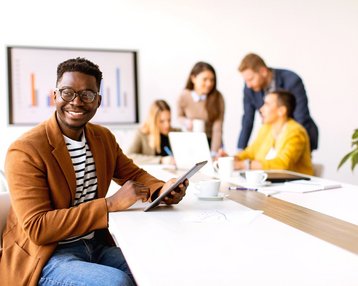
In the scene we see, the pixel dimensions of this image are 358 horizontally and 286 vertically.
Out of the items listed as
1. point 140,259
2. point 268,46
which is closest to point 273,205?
point 140,259

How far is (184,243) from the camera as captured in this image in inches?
42.4

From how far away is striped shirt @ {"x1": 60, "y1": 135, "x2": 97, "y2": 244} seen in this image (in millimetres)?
1470

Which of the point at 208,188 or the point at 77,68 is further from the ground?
the point at 77,68

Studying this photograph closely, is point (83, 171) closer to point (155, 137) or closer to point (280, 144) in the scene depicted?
point (280, 144)

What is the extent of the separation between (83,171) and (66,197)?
130 mm

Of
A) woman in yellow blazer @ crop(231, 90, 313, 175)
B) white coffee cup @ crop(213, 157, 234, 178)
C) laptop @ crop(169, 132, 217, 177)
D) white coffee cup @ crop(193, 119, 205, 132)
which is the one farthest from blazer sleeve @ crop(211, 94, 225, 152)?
white coffee cup @ crop(213, 157, 234, 178)

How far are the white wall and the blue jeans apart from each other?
8.86ft

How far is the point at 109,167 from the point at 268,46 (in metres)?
2.90

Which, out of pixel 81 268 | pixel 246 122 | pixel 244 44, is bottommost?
pixel 81 268

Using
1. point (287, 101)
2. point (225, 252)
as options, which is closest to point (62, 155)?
point (225, 252)

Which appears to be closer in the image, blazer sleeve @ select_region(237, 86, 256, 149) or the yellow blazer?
the yellow blazer

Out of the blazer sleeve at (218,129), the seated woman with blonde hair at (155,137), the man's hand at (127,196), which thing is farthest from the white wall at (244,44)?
the man's hand at (127,196)

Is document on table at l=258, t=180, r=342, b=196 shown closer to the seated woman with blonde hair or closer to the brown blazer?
the brown blazer

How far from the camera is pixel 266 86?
399 centimetres
